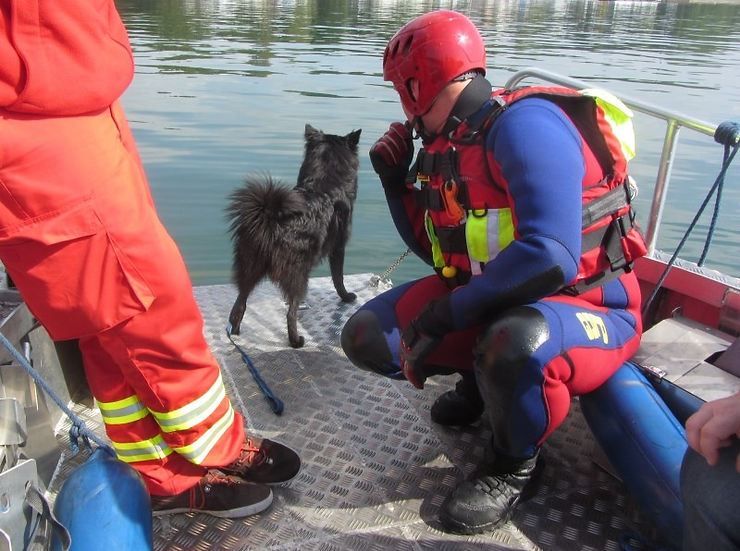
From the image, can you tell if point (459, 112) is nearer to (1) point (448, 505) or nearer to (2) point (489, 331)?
(2) point (489, 331)

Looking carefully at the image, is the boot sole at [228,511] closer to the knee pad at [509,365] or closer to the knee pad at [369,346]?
the knee pad at [369,346]

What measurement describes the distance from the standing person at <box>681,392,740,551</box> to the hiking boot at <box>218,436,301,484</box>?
4.26ft

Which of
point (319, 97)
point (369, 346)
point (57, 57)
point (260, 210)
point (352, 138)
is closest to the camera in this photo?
point (57, 57)

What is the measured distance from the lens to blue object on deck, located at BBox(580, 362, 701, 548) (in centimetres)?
181

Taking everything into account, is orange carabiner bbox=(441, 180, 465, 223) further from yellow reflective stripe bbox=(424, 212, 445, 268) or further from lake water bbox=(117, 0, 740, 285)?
lake water bbox=(117, 0, 740, 285)

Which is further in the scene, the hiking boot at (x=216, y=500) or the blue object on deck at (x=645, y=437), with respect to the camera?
the hiking boot at (x=216, y=500)

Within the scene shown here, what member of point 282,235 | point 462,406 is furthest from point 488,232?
point 282,235

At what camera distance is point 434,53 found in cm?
196

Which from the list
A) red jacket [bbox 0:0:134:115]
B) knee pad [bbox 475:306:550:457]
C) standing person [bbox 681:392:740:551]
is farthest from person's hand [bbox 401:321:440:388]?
red jacket [bbox 0:0:134:115]

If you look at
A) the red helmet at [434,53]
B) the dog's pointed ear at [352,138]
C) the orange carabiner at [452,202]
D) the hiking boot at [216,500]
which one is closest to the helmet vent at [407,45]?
the red helmet at [434,53]

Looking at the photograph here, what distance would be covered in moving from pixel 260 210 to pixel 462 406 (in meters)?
1.60

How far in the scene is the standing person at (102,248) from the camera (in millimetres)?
1383

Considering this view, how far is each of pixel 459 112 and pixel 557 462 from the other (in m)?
1.32

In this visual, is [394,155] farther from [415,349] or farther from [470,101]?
[415,349]
